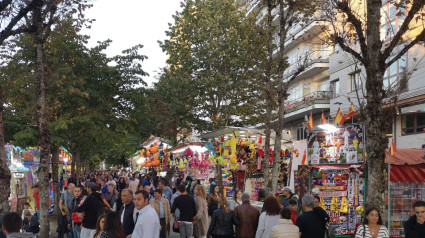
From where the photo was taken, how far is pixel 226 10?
101ft

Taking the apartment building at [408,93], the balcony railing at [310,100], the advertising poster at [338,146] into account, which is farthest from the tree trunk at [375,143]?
the balcony railing at [310,100]

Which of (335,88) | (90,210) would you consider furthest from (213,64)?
(90,210)

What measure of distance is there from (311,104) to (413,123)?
981 cm

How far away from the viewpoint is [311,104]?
31.5 m

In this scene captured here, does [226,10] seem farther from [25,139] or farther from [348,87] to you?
[25,139]

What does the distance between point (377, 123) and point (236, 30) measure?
2306 cm

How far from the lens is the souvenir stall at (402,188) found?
1248 cm

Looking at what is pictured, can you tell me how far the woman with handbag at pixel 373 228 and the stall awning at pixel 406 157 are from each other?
5.77 meters

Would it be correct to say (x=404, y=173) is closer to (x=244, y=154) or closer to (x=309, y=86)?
(x=244, y=154)

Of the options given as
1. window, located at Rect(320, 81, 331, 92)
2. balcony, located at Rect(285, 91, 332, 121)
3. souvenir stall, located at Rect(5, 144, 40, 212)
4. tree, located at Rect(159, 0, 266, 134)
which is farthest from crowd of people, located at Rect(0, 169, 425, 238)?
window, located at Rect(320, 81, 331, 92)

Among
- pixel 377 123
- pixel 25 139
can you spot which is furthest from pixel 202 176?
pixel 377 123

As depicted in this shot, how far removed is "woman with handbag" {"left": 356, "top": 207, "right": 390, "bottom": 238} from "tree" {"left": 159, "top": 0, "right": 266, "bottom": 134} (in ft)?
76.5

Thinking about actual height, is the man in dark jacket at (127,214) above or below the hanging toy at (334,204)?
above

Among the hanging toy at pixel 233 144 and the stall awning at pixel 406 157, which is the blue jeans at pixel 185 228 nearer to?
the stall awning at pixel 406 157
